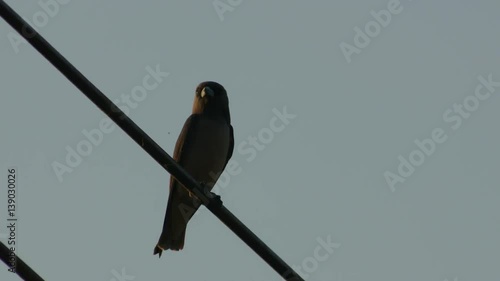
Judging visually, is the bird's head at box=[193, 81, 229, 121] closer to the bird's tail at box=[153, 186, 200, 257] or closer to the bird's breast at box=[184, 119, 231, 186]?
the bird's breast at box=[184, 119, 231, 186]

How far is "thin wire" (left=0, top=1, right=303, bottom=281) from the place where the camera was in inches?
173

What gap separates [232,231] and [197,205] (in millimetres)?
4734

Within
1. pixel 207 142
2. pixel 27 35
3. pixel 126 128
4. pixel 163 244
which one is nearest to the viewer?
pixel 27 35

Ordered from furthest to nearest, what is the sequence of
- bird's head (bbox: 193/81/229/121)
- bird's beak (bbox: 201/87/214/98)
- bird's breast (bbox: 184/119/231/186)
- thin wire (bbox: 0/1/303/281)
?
bird's beak (bbox: 201/87/214/98)
bird's head (bbox: 193/81/229/121)
bird's breast (bbox: 184/119/231/186)
thin wire (bbox: 0/1/303/281)

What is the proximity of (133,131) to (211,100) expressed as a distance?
217 inches

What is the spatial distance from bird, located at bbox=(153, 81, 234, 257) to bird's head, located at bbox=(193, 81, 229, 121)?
14 millimetres

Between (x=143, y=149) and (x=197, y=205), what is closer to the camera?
(x=143, y=149)

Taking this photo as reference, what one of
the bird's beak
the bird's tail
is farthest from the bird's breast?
the bird's beak

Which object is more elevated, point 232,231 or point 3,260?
point 3,260

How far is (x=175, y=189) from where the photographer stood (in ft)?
31.3

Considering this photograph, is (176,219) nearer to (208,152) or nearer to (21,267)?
(208,152)

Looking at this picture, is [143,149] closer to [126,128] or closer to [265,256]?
[126,128]

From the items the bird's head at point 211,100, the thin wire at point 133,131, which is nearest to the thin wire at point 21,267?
the thin wire at point 133,131

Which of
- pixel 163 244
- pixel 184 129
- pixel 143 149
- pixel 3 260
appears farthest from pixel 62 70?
pixel 184 129
